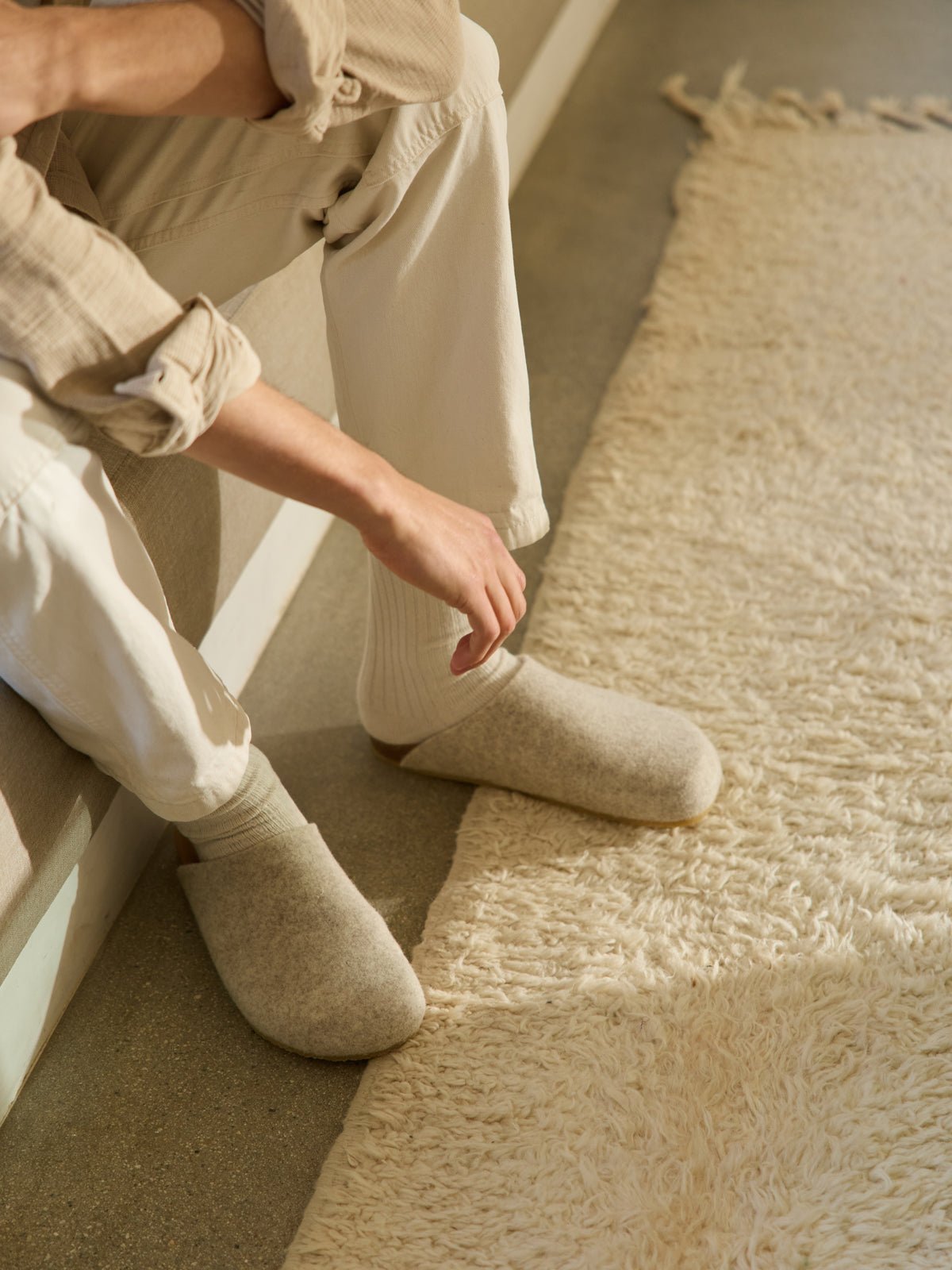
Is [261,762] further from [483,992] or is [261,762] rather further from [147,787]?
[483,992]

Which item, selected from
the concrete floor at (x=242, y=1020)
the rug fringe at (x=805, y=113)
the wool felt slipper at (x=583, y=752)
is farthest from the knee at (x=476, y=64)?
the rug fringe at (x=805, y=113)

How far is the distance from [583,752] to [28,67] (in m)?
0.63

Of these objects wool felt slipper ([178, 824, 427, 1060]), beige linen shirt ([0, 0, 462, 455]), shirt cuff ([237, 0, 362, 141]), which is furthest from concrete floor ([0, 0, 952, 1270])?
shirt cuff ([237, 0, 362, 141])

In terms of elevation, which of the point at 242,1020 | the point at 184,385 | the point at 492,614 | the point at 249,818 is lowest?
the point at 242,1020

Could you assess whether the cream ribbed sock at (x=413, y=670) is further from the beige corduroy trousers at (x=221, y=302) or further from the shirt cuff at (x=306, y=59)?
the shirt cuff at (x=306, y=59)

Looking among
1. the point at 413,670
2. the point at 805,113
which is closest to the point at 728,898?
the point at 413,670

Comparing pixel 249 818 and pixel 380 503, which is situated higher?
pixel 380 503

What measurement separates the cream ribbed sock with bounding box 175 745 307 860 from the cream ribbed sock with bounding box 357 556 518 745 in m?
0.14

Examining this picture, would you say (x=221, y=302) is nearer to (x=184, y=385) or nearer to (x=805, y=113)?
(x=184, y=385)

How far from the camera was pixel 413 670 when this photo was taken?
94 centimetres

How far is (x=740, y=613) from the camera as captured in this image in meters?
1.15

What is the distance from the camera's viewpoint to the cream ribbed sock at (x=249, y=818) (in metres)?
0.85

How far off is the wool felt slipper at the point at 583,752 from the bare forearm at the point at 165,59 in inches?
20.3

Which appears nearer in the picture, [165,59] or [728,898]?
[165,59]
